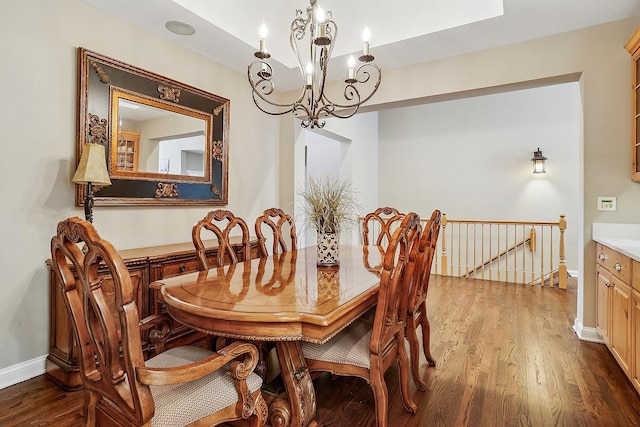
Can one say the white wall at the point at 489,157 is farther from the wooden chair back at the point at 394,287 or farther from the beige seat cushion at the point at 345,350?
the beige seat cushion at the point at 345,350

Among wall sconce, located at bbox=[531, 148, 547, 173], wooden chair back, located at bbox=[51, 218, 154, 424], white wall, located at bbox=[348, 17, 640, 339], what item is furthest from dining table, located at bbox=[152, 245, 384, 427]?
wall sconce, located at bbox=[531, 148, 547, 173]

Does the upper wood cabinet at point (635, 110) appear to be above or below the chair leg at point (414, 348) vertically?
above

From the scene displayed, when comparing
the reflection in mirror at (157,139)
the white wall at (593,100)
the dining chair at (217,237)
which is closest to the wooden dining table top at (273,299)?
the dining chair at (217,237)

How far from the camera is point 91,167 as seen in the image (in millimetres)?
2219

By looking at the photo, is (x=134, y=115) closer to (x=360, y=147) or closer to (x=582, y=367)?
(x=582, y=367)

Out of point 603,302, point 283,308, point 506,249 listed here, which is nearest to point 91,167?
point 283,308

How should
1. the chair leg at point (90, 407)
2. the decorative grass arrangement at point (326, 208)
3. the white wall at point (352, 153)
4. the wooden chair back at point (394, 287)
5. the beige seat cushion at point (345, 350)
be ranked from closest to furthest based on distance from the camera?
1. the chair leg at point (90, 407)
2. the wooden chair back at point (394, 287)
3. the beige seat cushion at point (345, 350)
4. the decorative grass arrangement at point (326, 208)
5. the white wall at point (352, 153)

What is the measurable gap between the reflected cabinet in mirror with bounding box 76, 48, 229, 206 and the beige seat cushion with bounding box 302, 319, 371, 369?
2.03 meters

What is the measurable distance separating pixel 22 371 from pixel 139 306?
769mm

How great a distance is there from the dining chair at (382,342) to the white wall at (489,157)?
498 centimetres

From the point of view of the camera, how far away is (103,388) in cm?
110

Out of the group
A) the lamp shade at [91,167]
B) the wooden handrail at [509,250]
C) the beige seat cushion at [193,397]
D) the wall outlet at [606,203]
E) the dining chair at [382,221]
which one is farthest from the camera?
the wooden handrail at [509,250]

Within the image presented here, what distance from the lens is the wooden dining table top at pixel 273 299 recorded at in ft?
4.01

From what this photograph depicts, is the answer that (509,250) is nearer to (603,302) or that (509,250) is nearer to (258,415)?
(603,302)
